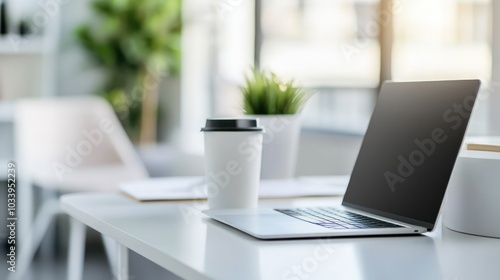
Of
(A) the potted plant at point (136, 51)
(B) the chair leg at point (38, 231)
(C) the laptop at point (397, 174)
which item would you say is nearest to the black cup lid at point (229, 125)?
(C) the laptop at point (397, 174)

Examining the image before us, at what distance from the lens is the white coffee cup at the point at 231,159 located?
1296mm

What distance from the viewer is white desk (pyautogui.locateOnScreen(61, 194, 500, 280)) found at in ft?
2.75

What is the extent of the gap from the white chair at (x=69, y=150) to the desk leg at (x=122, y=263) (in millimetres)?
1953

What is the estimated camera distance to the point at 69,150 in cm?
357

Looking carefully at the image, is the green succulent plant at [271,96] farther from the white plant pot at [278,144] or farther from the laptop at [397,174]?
the laptop at [397,174]

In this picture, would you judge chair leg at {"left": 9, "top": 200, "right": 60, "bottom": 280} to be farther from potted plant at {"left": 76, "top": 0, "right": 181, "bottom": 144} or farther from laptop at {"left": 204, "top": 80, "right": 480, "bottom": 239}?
laptop at {"left": 204, "top": 80, "right": 480, "bottom": 239}

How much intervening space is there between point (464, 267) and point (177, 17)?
366 cm

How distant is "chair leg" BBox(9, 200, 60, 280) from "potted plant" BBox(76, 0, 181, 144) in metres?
0.63

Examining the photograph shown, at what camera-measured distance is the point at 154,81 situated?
4.45m

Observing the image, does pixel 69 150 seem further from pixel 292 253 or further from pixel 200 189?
pixel 292 253

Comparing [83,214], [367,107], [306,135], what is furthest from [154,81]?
[83,214]

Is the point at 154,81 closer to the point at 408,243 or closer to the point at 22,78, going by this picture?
the point at 22,78

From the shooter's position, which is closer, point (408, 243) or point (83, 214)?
point (408, 243)

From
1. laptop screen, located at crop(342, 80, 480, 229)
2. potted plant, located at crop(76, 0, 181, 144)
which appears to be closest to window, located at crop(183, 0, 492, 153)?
potted plant, located at crop(76, 0, 181, 144)
